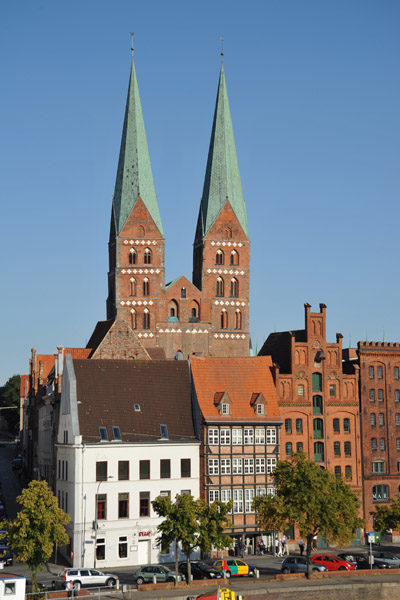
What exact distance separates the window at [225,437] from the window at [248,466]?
2.24 m

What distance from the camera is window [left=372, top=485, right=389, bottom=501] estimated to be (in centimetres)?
8950

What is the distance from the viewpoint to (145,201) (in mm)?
136250

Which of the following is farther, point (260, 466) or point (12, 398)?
point (12, 398)

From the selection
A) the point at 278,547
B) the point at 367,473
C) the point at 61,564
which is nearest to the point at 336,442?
the point at 367,473

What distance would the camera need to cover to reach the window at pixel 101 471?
240 ft

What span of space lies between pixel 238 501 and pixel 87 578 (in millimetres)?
21459

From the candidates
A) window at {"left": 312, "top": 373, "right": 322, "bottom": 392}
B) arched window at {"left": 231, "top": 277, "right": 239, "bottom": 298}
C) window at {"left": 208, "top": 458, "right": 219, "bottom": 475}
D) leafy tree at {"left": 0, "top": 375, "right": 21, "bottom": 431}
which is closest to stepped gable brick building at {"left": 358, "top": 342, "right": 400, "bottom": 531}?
window at {"left": 312, "top": 373, "right": 322, "bottom": 392}

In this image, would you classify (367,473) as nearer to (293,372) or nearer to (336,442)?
(336,442)

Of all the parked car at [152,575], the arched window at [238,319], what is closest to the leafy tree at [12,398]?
the arched window at [238,319]

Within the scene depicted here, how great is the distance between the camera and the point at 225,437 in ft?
262

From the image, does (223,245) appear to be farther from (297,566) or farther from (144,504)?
(297,566)

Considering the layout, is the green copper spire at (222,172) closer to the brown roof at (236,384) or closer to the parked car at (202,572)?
the brown roof at (236,384)

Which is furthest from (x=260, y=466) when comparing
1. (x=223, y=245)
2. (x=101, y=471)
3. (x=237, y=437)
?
(x=223, y=245)

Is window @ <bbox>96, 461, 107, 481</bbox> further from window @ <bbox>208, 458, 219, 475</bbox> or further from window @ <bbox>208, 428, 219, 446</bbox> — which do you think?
window @ <bbox>208, 428, 219, 446</bbox>
